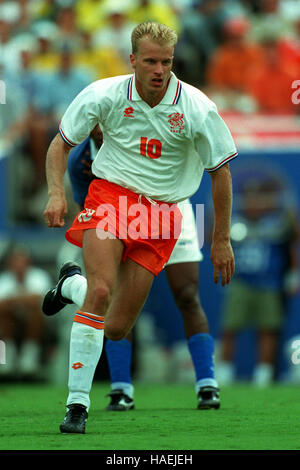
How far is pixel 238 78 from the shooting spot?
1322 centimetres

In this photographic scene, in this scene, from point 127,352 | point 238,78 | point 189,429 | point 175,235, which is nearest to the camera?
point 189,429

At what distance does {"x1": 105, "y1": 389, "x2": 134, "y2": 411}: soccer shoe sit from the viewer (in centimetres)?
679

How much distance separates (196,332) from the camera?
22.5 ft

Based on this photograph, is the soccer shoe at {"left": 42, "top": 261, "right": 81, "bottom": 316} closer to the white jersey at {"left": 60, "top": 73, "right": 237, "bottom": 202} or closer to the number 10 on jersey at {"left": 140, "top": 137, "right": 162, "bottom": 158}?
the white jersey at {"left": 60, "top": 73, "right": 237, "bottom": 202}

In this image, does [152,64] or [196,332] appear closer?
[152,64]

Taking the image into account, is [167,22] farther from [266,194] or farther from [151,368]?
[151,368]

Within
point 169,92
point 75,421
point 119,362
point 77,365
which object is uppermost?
point 169,92

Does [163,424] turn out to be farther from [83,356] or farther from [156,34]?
[156,34]

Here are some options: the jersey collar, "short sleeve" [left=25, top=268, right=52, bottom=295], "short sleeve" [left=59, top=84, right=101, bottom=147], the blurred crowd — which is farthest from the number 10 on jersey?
the blurred crowd

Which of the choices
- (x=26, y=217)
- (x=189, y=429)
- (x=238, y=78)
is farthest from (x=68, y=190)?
(x=189, y=429)

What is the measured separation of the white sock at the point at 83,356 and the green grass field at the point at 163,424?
22 centimetres

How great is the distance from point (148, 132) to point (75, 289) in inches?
40.7

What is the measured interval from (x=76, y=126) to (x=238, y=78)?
8.05m

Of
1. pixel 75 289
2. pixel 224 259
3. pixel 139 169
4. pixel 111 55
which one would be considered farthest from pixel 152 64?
pixel 111 55
